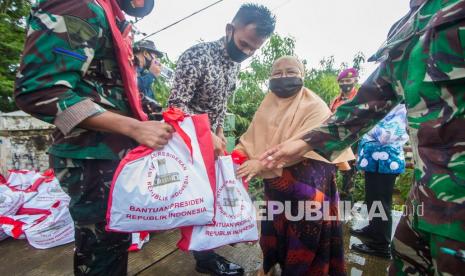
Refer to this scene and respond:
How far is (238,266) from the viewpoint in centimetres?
217

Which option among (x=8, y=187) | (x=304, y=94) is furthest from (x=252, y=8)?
(x=8, y=187)

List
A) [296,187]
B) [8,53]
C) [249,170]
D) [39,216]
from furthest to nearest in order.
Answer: [8,53] → [39,216] → [296,187] → [249,170]

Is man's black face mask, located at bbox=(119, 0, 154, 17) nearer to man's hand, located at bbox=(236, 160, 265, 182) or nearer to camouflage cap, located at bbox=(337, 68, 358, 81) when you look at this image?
man's hand, located at bbox=(236, 160, 265, 182)

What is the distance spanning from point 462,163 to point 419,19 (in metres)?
0.51

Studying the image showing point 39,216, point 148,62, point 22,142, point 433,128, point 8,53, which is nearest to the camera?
point 433,128

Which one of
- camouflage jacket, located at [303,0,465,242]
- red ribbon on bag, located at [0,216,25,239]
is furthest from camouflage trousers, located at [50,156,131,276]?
red ribbon on bag, located at [0,216,25,239]

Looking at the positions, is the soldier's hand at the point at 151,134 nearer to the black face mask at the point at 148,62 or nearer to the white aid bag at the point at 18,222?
the white aid bag at the point at 18,222

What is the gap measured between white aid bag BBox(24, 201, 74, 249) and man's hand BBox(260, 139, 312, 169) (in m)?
2.22

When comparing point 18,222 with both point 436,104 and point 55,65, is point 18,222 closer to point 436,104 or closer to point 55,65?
point 55,65

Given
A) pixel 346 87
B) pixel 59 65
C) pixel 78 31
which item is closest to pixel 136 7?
pixel 78 31

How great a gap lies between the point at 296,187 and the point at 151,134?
46.2 inches

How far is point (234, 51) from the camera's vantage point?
1.98 m

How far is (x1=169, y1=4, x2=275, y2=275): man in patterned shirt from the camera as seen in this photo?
1.84 meters

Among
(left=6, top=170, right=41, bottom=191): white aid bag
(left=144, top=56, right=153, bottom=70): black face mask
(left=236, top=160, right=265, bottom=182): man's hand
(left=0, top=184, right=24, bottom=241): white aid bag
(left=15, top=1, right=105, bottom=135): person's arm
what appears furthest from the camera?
(left=144, top=56, right=153, bottom=70): black face mask
